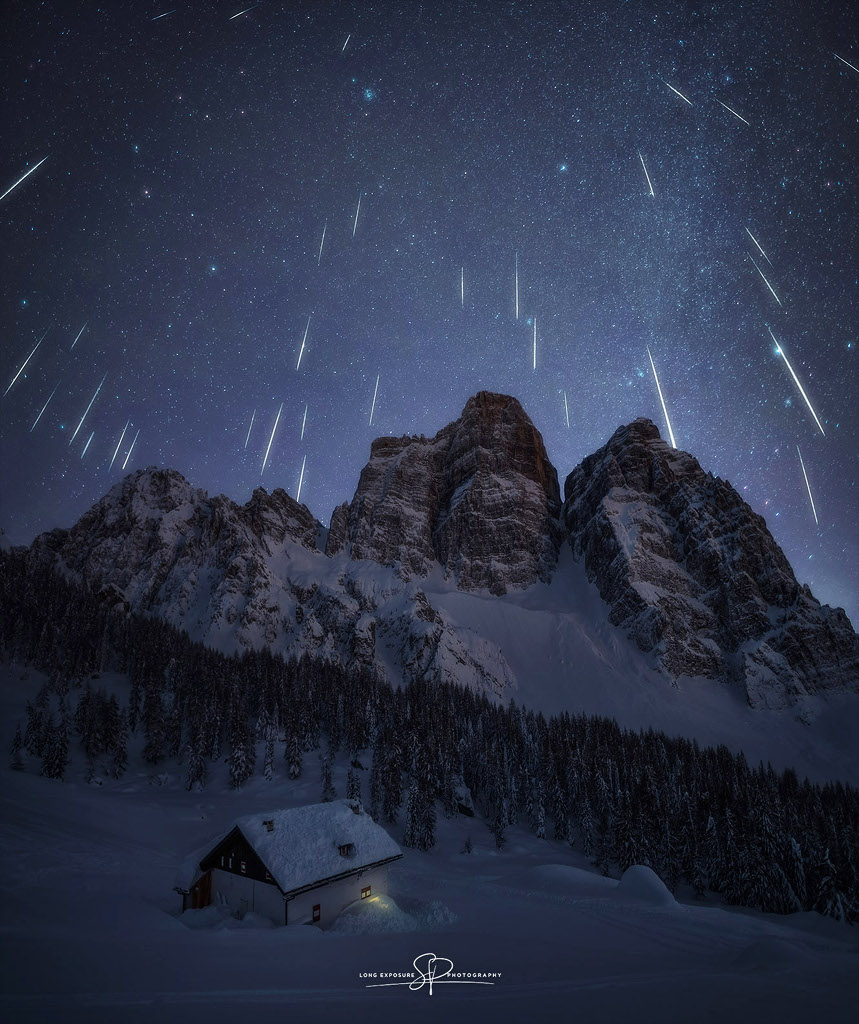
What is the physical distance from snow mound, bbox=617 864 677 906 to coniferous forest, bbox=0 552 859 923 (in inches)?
642

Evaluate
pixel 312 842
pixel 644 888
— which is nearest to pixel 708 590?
pixel 644 888

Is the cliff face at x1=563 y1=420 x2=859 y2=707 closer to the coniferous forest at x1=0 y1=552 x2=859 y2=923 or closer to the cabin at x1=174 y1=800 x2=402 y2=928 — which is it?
the coniferous forest at x1=0 y1=552 x2=859 y2=923

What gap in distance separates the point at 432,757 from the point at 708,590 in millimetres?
129566

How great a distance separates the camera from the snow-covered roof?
2664 centimetres

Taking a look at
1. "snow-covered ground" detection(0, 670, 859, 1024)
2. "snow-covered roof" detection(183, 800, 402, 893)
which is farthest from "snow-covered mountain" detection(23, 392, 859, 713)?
"snow-covered roof" detection(183, 800, 402, 893)

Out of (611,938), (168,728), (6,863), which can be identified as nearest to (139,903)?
(6,863)

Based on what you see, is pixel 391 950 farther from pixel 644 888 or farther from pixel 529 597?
pixel 529 597

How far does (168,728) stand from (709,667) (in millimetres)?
135774

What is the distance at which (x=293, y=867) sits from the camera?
87.4ft

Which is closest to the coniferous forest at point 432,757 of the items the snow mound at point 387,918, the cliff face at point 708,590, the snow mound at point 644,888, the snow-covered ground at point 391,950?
the snow-covered ground at point 391,950

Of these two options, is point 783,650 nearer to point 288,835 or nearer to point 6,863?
point 288,835

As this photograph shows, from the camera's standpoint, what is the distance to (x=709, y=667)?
463 feet

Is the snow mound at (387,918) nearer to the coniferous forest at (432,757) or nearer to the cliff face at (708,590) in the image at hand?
the coniferous forest at (432,757)

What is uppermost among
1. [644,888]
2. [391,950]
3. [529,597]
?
[529,597]
